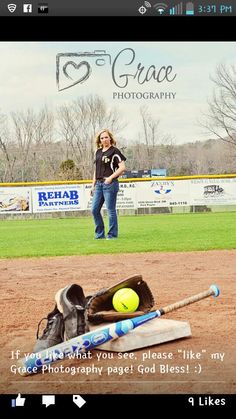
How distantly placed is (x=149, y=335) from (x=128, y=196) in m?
2.77

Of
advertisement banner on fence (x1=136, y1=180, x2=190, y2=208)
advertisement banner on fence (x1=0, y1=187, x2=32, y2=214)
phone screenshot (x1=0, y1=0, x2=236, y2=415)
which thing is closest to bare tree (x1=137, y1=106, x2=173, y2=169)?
→ phone screenshot (x1=0, y1=0, x2=236, y2=415)

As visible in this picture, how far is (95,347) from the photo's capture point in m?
2.21

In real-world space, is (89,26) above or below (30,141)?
above

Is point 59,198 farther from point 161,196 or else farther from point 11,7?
point 11,7

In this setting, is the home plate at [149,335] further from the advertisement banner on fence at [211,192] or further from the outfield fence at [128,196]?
the advertisement banner on fence at [211,192]

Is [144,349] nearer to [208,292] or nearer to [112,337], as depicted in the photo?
[112,337]

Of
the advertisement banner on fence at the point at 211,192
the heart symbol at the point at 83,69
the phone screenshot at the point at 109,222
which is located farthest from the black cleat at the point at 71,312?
the advertisement banner on fence at the point at 211,192

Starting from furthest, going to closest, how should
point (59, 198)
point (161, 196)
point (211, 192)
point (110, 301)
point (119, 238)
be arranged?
point (161, 196) < point (211, 192) < point (119, 238) < point (59, 198) < point (110, 301)

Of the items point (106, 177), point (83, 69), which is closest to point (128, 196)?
point (106, 177)

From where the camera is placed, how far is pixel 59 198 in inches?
152

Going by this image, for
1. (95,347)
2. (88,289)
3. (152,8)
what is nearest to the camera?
(152,8)

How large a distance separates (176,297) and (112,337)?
816 millimetres

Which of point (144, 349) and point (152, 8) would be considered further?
point (144, 349)

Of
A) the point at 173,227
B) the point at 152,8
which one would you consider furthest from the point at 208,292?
the point at 173,227
